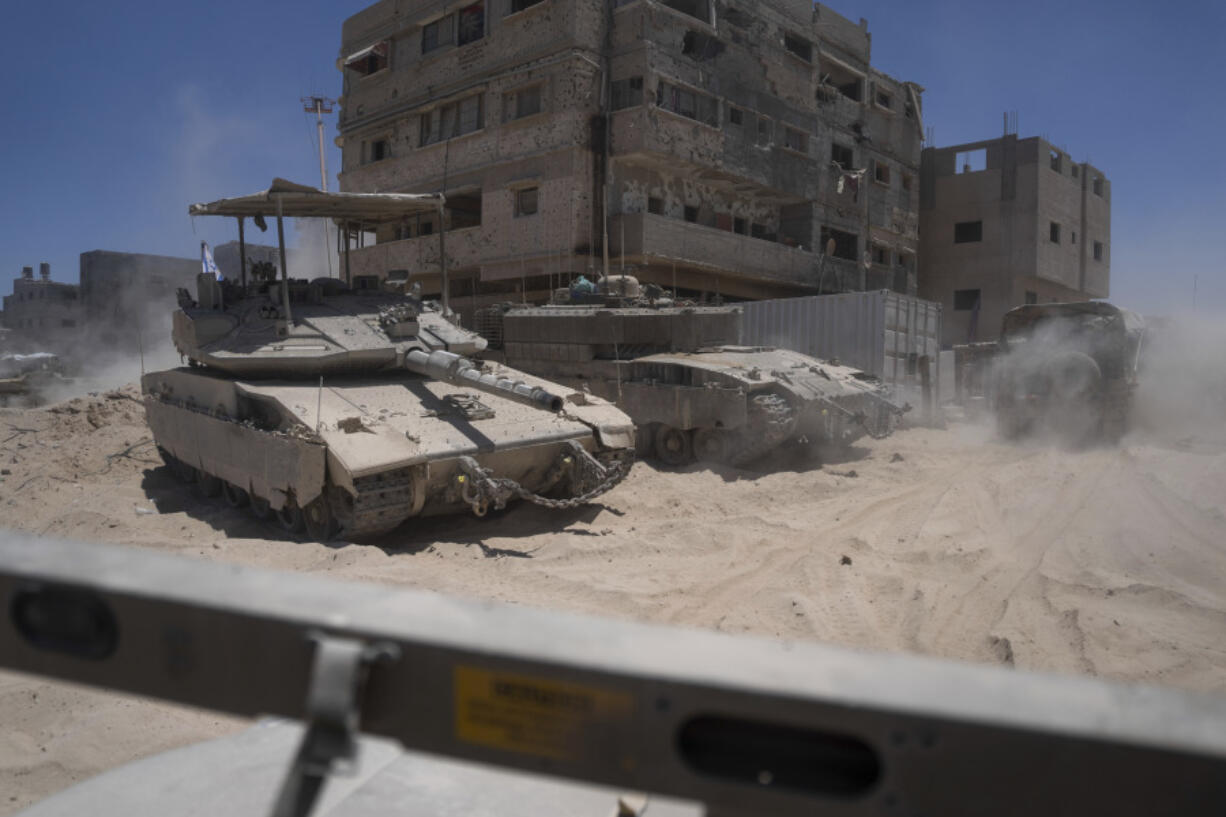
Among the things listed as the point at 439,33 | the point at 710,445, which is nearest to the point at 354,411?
the point at 710,445

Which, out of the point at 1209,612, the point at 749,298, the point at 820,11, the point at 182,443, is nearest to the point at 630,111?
the point at 749,298

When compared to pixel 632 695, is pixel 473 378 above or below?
above

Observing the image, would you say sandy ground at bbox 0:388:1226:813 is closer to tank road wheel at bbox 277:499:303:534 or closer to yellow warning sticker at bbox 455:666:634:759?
tank road wheel at bbox 277:499:303:534

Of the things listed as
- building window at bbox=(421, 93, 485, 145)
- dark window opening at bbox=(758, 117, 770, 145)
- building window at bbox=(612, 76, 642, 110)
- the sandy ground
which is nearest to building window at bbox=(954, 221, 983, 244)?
dark window opening at bbox=(758, 117, 770, 145)

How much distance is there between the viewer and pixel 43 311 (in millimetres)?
31797

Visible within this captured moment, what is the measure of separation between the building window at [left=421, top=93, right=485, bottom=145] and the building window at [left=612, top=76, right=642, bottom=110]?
3.91 metres

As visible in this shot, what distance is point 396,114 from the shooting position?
24594mm

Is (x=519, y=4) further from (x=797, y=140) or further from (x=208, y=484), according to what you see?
(x=208, y=484)

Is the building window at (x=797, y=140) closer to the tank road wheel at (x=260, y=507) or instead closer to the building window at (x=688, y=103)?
the building window at (x=688, y=103)

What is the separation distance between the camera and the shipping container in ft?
51.1

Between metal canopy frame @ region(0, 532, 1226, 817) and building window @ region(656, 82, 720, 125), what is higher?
building window @ region(656, 82, 720, 125)

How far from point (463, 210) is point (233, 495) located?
17.9 metres

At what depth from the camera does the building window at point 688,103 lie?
20828 mm

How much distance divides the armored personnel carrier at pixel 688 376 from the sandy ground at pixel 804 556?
531 millimetres
